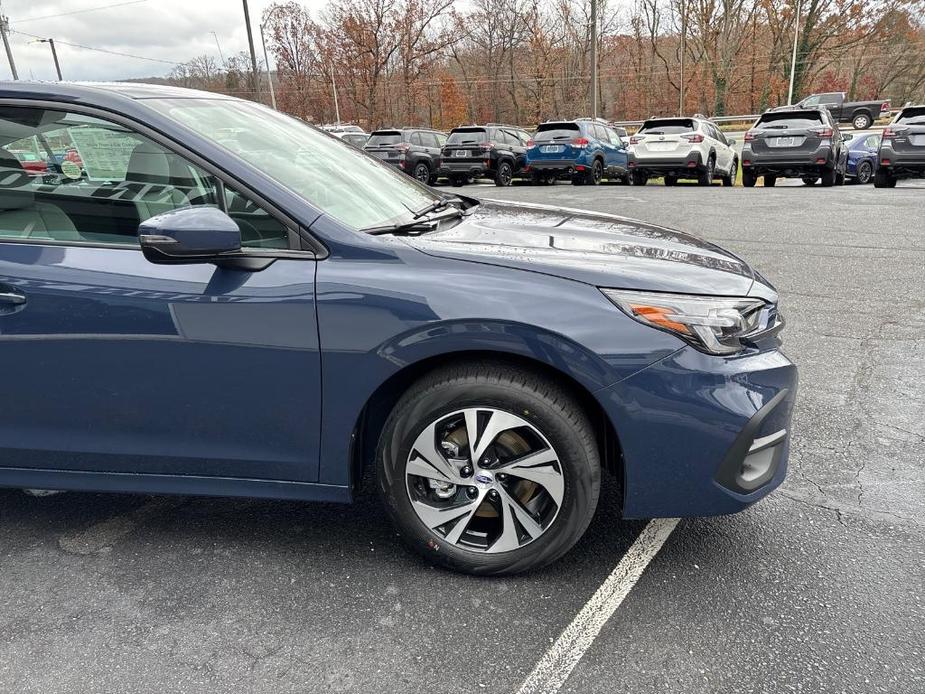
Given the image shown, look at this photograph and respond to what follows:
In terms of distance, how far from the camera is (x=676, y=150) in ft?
52.9

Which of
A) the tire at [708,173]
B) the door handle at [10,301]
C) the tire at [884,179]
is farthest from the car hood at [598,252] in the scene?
the tire at [708,173]

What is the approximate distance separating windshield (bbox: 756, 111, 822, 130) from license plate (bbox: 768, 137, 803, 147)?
8.9 inches

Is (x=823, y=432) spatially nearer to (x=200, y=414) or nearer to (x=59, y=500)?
(x=200, y=414)

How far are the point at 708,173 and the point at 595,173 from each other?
9.45ft

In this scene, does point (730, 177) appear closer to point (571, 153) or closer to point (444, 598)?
point (571, 153)

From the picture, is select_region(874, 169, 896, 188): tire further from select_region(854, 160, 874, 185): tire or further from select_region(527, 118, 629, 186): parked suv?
select_region(527, 118, 629, 186): parked suv

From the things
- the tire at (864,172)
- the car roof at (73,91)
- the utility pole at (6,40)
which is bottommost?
the tire at (864,172)

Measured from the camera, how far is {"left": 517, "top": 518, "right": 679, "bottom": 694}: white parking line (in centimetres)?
199

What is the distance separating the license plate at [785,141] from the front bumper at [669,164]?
1.55 metres

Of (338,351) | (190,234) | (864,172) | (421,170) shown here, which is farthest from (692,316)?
(421,170)

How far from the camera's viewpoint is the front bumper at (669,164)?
16.0m

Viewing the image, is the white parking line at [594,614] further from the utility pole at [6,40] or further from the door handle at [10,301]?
the utility pole at [6,40]

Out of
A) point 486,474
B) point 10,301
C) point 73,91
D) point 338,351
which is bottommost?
point 486,474

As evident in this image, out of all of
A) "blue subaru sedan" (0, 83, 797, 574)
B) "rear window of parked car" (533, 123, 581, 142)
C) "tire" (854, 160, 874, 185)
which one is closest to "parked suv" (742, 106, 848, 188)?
"tire" (854, 160, 874, 185)
